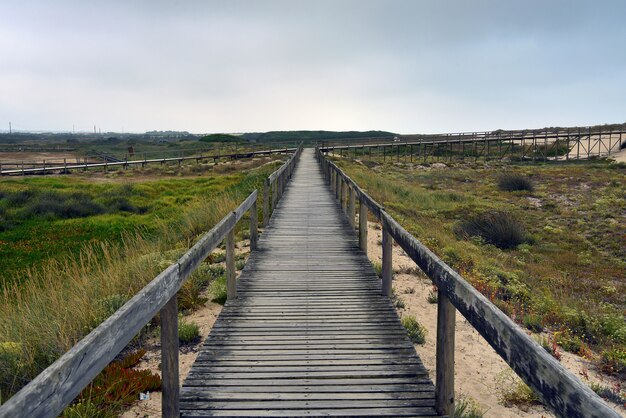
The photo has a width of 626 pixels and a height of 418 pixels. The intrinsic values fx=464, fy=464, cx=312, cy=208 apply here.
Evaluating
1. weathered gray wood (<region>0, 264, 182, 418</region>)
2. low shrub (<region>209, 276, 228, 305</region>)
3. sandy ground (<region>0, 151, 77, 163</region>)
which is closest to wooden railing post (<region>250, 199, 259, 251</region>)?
low shrub (<region>209, 276, 228, 305</region>)

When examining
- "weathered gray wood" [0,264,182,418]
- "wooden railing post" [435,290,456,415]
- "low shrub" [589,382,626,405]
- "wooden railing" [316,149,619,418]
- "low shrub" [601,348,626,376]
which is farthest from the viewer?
"low shrub" [601,348,626,376]

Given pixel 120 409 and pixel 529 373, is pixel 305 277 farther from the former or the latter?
pixel 529 373

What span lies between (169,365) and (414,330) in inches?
128

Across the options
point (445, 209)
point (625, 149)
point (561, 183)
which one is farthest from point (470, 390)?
point (625, 149)

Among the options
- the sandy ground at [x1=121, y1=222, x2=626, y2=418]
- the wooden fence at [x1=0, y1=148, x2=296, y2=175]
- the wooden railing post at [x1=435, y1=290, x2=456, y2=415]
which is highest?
the wooden fence at [x1=0, y1=148, x2=296, y2=175]

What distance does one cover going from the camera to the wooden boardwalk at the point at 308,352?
11.1 feet

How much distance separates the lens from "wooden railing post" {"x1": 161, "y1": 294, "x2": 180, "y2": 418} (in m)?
2.96

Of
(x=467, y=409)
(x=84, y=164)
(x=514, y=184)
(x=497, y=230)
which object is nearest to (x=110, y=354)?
(x=467, y=409)

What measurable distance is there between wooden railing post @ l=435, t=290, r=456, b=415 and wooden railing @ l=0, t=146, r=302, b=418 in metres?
1.78

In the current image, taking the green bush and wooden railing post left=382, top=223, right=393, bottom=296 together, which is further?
wooden railing post left=382, top=223, right=393, bottom=296

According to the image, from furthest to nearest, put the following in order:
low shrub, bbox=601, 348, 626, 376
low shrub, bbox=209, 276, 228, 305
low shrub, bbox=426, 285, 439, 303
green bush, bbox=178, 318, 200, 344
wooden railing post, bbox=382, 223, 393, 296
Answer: low shrub, bbox=426, 285, 439, 303 < low shrub, bbox=209, 276, 228, 305 < wooden railing post, bbox=382, 223, 393, 296 < low shrub, bbox=601, 348, 626, 376 < green bush, bbox=178, 318, 200, 344

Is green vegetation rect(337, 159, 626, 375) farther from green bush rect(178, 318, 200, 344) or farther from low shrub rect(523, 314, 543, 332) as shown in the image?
green bush rect(178, 318, 200, 344)

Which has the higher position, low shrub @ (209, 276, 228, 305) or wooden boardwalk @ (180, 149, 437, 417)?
wooden boardwalk @ (180, 149, 437, 417)

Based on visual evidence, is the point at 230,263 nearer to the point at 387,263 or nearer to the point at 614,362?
the point at 387,263
